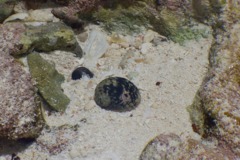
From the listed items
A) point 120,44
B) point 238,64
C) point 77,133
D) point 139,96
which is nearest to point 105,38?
point 120,44

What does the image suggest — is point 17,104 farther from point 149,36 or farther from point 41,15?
point 149,36


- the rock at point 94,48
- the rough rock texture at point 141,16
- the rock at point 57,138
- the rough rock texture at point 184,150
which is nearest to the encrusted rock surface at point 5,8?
the rough rock texture at point 141,16

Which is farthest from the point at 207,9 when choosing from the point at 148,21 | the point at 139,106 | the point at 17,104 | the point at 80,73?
the point at 17,104

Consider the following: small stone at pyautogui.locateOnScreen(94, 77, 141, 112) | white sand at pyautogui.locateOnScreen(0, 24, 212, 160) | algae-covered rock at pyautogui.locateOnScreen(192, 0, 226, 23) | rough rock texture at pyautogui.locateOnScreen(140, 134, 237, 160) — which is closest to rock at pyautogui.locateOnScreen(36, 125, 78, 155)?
white sand at pyautogui.locateOnScreen(0, 24, 212, 160)

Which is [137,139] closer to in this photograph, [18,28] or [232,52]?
[232,52]

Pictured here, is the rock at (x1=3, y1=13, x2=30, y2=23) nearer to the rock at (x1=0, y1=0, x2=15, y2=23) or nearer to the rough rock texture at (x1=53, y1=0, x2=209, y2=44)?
the rock at (x1=0, y1=0, x2=15, y2=23)

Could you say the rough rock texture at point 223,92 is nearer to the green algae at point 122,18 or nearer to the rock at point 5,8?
the green algae at point 122,18

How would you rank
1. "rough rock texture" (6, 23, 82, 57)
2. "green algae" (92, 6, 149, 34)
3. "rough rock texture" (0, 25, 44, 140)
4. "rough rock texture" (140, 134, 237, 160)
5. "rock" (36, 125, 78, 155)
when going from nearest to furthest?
"rough rock texture" (140, 134, 237, 160) → "rough rock texture" (0, 25, 44, 140) → "rock" (36, 125, 78, 155) → "rough rock texture" (6, 23, 82, 57) → "green algae" (92, 6, 149, 34)
